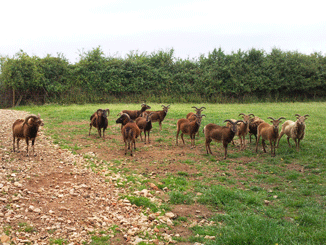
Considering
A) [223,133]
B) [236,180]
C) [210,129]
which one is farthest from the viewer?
[210,129]

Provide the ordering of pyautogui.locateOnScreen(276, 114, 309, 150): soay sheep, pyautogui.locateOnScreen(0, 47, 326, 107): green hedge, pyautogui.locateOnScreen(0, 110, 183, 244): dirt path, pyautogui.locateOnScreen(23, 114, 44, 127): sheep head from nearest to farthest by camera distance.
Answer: pyautogui.locateOnScreen(0, 110, 183, 244): dirt path → pyautogui.locateOnScreen(23, 114, 44, 127): sheep head → pyautogui.locateOnScreen(276, 114, 309, 150): soay sheep → pyautogui.locateOnScreen(0, 47, 326, 107): green hedge

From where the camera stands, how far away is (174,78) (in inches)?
1239

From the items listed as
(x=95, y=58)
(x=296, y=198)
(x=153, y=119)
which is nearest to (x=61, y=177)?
(x=296, y=198)

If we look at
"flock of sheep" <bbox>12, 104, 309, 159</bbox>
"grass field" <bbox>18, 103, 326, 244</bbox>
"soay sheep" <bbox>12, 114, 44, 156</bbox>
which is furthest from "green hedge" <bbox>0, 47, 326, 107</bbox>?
"soay sheep" <bbox>12, 114, 44, 156</bbox>

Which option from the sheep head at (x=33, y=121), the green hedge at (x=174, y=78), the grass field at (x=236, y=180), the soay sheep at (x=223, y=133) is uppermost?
the green hedge at (x=174, y=78)

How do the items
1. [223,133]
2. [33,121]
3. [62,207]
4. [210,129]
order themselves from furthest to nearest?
[210,129] < [223,133] < [33,121] < [62,207]

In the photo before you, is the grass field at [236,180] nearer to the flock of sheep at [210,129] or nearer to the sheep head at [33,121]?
the flock of sheep at [210,129]

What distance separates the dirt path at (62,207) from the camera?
14.9ft

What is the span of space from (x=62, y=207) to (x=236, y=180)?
4935 millimetres

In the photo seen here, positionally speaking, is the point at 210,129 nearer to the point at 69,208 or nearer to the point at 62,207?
the point at 69,208

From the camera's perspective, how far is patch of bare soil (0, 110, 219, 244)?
4570 millimetres

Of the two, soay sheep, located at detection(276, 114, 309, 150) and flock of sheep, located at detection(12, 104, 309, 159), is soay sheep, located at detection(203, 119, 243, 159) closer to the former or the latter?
flock of sheep, located at detection(12, 104, 309, 159)

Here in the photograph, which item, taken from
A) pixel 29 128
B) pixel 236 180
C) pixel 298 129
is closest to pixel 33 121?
pixel 29 128

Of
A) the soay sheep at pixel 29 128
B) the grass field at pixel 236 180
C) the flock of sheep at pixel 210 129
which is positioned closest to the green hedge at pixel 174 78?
the grass field at pixel 236 180
